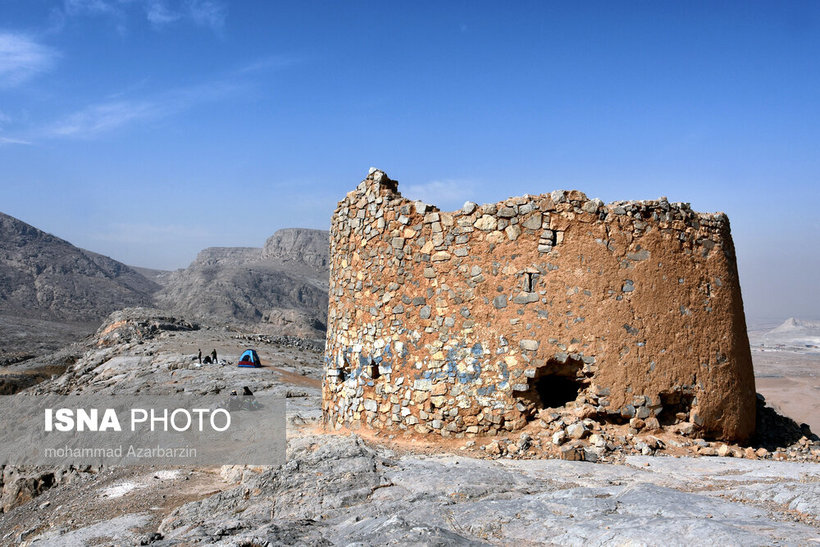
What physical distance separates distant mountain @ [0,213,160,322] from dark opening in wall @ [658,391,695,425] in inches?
2096

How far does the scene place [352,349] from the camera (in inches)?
360

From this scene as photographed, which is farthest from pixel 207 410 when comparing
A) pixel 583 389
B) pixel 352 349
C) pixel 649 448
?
pixel 649 448

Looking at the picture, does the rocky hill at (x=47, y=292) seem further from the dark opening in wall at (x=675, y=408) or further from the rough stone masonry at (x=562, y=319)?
the dark opening in wall at (x=675, y=408)

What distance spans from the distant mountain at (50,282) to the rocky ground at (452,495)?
161 feet

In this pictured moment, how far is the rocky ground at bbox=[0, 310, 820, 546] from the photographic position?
427 centimetres

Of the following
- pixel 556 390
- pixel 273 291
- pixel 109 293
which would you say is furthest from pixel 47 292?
pixel 556 390

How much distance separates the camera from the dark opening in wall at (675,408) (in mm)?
7535

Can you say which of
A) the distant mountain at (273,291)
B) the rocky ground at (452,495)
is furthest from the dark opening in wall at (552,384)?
the distant mountain at (273,291)

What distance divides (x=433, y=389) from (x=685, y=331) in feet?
10.9

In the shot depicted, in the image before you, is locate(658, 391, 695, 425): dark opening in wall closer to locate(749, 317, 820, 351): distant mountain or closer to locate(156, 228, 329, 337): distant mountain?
locate(156, 228, 329, 337): distant mountain

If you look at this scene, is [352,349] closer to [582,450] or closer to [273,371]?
[582,450]

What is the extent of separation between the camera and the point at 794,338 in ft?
266

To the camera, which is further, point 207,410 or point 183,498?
point 207,410

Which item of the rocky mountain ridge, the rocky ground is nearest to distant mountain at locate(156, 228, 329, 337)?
the rocky mountain ridge
